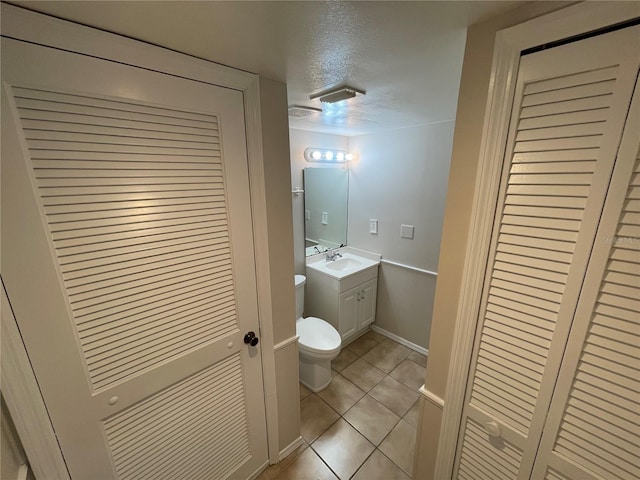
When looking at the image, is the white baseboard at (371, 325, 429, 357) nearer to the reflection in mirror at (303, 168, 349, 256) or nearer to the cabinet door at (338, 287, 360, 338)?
the cabinet door at (338, 287, 360, 338)

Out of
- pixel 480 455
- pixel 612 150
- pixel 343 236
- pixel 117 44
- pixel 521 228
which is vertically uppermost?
pixel 117 44

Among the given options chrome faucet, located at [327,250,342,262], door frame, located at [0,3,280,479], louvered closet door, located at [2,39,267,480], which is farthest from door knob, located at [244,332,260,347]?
chrome faucet, located at [327,250,342,262]

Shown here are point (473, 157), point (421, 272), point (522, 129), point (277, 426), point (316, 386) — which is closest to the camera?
point (522, 129)

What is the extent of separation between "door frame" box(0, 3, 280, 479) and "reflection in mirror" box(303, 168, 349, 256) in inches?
56.7

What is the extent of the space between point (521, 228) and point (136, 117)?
1.30 meters

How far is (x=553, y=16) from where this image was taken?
67cm

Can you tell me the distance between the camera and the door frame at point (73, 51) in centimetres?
69

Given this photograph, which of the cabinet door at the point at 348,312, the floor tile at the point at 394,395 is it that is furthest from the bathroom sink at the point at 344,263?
the floor tile at the point at 394,395

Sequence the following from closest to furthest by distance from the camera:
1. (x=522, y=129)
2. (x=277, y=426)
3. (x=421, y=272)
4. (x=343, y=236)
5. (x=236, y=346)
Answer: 1. (x=522, y=129)
2. (x=236, y=346)
3. (x=277, y=426)
4. (x=421, y=272)
5. (x=343, y=236)

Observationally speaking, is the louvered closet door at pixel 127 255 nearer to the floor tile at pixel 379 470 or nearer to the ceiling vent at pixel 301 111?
the ceiling vent at pixel 301 111

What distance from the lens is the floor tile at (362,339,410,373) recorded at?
95.3 inches

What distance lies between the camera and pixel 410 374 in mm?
2307

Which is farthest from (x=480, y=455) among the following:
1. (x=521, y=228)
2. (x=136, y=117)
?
(x=136, y=117)

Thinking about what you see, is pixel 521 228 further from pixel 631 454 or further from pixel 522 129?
pixel 631 454
